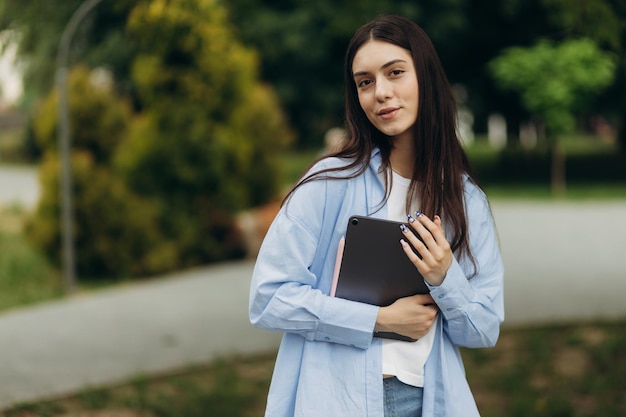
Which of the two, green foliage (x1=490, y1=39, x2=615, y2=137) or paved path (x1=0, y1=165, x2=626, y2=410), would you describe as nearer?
paved path (x1=0, y1=165, x2=626, y2=410)

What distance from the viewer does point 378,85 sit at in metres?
2.18

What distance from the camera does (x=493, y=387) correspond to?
588 cm

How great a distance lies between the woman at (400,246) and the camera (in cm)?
213

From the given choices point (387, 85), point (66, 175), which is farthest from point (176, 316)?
point (387, 85)

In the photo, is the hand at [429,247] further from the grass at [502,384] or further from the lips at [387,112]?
the grass at [502,384]

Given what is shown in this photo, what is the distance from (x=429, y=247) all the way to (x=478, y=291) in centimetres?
23

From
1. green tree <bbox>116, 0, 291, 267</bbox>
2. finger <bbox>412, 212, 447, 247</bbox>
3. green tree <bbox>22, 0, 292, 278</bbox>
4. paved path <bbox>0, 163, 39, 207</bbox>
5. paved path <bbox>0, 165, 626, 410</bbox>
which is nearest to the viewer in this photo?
finger <bbox>412, 212, 447, 247</bbox>

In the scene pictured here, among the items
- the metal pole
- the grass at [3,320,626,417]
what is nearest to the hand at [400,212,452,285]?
the grass at [3,320,626,417]

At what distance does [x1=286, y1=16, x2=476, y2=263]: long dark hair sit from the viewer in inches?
86.3

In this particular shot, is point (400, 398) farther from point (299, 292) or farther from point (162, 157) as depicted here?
point (162, 157)

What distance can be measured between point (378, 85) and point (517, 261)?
971 cm

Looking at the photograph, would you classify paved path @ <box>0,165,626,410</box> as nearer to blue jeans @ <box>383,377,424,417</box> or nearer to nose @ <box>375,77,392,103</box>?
blue jeans @ <box>383,377,424,417</box>

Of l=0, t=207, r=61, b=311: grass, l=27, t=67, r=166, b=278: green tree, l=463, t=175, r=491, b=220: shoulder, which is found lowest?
l=0, t=207, r=61, b=311: grass

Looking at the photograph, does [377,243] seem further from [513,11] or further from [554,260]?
[513,11]
